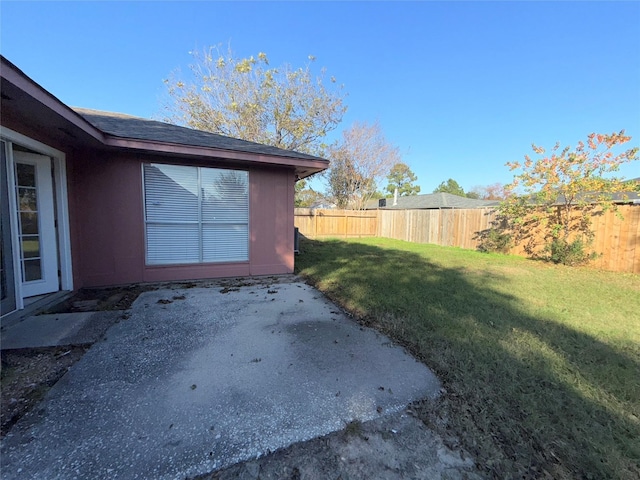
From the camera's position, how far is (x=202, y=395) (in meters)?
1.97

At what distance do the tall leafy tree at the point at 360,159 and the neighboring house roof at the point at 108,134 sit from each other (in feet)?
54.0

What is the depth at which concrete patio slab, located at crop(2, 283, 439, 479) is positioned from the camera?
4.78 ft

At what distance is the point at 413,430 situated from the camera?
1.69 meters

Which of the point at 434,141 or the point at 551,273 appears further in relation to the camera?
the point at 434,141

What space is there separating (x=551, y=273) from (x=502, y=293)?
319cm

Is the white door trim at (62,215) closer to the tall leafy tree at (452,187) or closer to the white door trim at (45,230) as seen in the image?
the white door trim at (45,230)

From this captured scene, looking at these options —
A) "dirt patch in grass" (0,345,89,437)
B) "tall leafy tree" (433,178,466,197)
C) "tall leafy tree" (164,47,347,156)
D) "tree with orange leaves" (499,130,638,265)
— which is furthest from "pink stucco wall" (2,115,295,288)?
"tall leafy tree" (433,178,466,197)

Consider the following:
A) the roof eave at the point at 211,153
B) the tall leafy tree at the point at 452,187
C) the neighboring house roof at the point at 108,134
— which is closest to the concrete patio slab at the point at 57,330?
the neighboring house roof at the point at 108,134

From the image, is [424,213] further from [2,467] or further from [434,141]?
[2,467]

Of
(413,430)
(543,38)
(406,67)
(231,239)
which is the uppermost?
(406,67)

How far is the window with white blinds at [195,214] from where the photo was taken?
4930 millimetres

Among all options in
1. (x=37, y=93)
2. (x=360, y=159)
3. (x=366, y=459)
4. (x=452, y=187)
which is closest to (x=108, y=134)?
(x=37, y=93)

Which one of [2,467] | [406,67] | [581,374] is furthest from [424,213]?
[2,467]

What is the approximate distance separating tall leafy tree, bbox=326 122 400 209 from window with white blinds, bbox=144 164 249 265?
17.7m
